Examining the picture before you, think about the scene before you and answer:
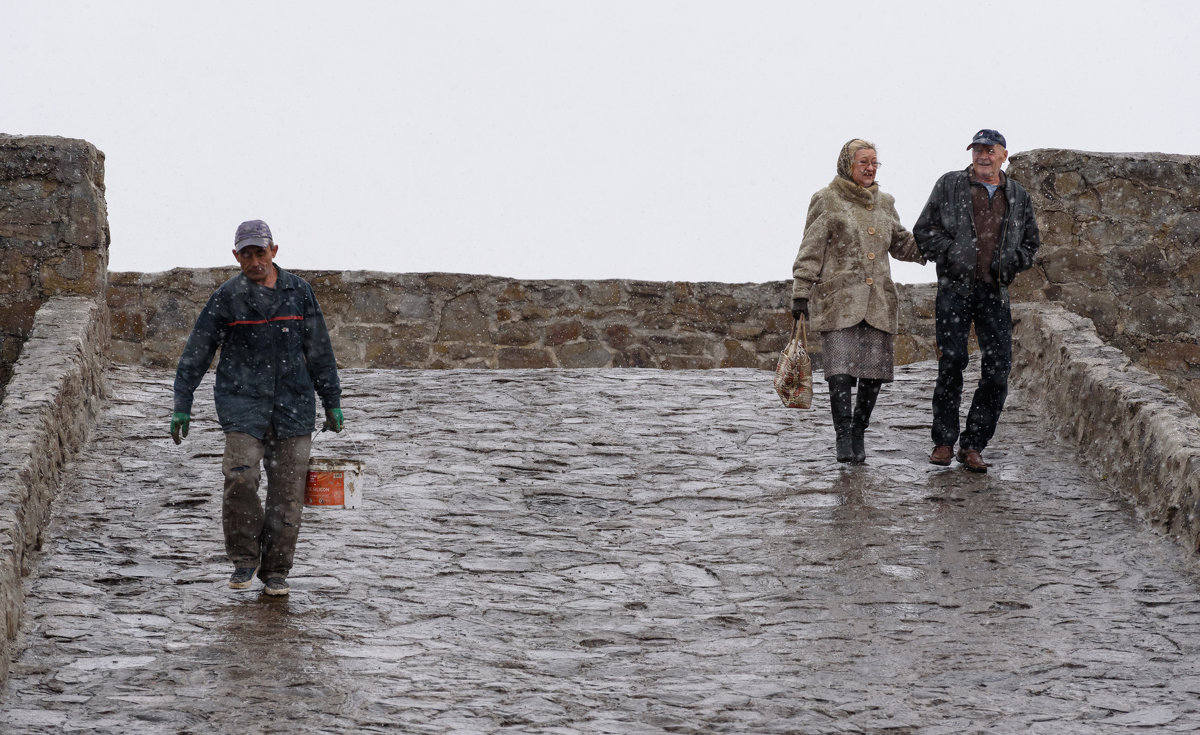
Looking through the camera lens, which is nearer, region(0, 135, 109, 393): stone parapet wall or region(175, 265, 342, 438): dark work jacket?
region(175, 265, 342, 438): dark work jacket

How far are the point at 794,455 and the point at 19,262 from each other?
5074mm

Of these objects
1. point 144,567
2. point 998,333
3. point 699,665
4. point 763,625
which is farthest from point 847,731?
point 998,333

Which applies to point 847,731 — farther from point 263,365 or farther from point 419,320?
point 419,320

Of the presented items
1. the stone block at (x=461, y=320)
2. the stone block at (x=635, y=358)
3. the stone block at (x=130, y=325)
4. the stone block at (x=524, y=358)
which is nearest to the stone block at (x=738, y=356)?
the stone block at (x=635, y=358)

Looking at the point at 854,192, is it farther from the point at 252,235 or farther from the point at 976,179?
the point at 252,235

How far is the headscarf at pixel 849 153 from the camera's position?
8.14 meters

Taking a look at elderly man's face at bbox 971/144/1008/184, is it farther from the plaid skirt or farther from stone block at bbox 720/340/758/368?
stone block at bbox 720/340/758/368

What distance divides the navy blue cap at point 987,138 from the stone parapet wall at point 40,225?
553 centimetres

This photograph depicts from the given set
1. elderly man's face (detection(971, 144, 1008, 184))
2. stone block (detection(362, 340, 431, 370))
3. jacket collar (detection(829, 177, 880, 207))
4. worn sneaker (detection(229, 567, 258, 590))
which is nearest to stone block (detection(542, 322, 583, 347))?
stone block (detection(362, 340, 431, 370))

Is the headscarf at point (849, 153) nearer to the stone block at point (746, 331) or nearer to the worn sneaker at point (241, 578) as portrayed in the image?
the worn sneaker at point (241, 578)

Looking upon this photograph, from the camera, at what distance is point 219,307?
241 inches

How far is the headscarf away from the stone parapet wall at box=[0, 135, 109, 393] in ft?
15.8

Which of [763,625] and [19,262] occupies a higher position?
[19,262]

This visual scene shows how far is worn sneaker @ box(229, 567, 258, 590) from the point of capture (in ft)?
20.1
